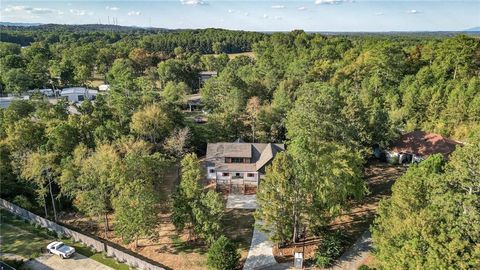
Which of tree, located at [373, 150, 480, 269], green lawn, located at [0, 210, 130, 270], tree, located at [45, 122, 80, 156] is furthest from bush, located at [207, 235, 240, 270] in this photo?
tree, located at [45, 122, 80, 156]

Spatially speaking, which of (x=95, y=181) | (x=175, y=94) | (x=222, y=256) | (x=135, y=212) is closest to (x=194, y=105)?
(x=175, y=94)

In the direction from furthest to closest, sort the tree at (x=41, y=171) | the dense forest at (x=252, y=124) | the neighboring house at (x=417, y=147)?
1. the neighboring house at (x=417, y=147)
2. the tree at (x=41, y=171)
3. the dense forest at (x=252, y=124)

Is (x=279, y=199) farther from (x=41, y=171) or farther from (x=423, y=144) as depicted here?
(x=423, y=144)

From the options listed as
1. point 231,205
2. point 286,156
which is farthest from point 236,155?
point 286,156

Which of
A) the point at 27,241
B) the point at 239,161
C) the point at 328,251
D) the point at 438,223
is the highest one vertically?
the point at 438,223

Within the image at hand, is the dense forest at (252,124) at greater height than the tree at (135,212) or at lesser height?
greater

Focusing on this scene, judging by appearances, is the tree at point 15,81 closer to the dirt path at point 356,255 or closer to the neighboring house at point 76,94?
the neighboring house at point 76,94

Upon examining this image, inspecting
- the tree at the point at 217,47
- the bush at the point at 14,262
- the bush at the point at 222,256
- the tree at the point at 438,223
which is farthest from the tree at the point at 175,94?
the tree at the point at 217,47
